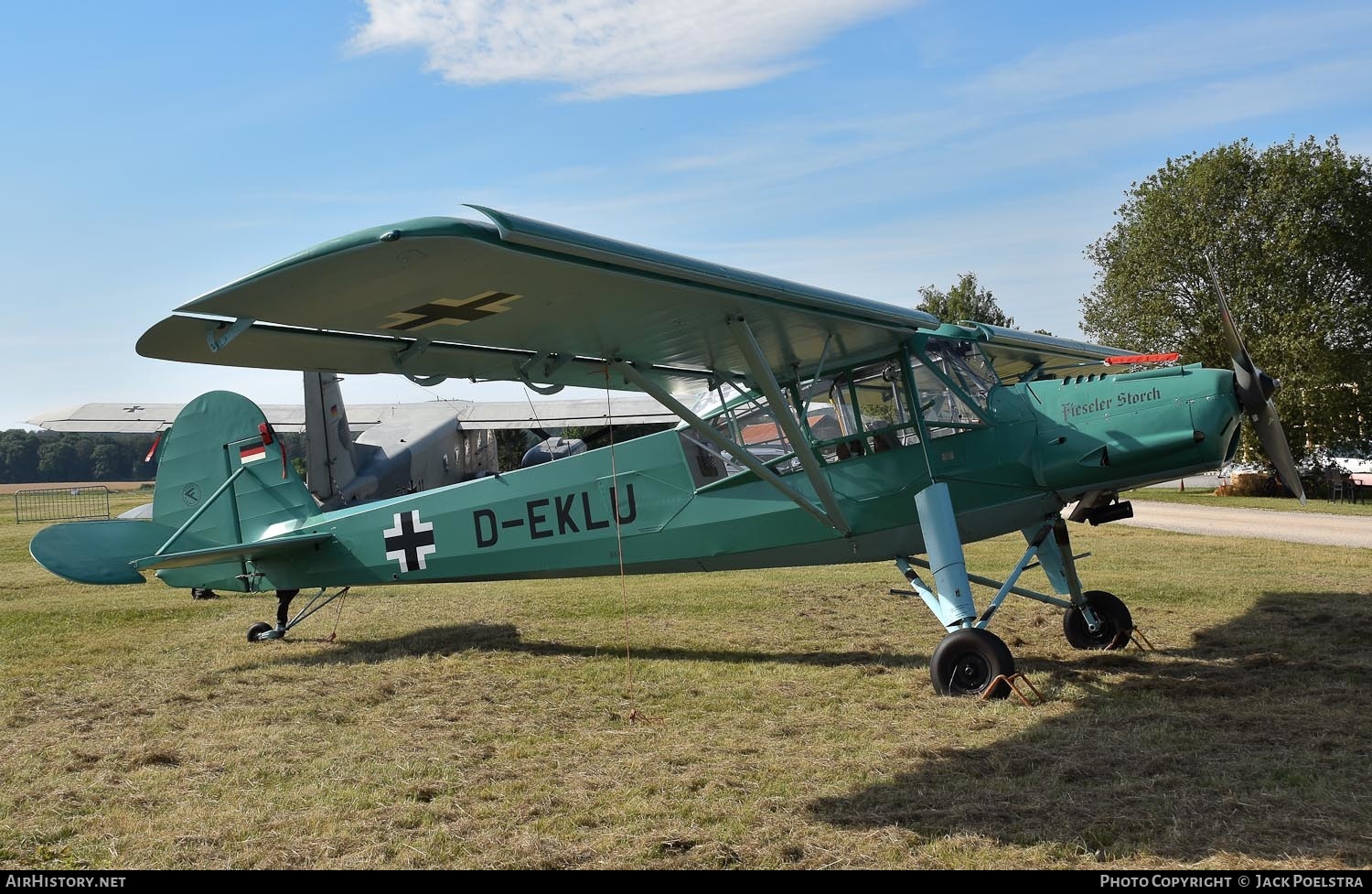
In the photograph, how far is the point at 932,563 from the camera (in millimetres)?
6559

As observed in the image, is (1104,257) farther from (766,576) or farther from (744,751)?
(744,751)

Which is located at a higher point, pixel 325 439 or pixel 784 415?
pixel 325 439

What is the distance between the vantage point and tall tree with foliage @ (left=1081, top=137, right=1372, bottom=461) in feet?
94.0

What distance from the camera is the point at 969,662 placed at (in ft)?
20.4

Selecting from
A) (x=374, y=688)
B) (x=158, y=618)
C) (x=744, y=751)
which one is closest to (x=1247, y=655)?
(x=744, y=751)

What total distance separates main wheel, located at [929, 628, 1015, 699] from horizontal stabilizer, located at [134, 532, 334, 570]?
5732mm

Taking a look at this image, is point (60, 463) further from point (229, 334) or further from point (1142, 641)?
point (1142, 641)

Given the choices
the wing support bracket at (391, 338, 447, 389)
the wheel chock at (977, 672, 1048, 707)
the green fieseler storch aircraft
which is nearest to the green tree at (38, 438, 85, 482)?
the green fieseler storch aircraft

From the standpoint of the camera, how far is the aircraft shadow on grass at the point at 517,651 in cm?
775

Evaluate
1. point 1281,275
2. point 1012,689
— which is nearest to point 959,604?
point 1012,689

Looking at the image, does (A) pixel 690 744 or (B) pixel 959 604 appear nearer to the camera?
(A) pixel 690 744

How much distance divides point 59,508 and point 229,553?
39653 mm

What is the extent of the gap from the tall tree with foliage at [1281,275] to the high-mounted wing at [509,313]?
1016 inches
